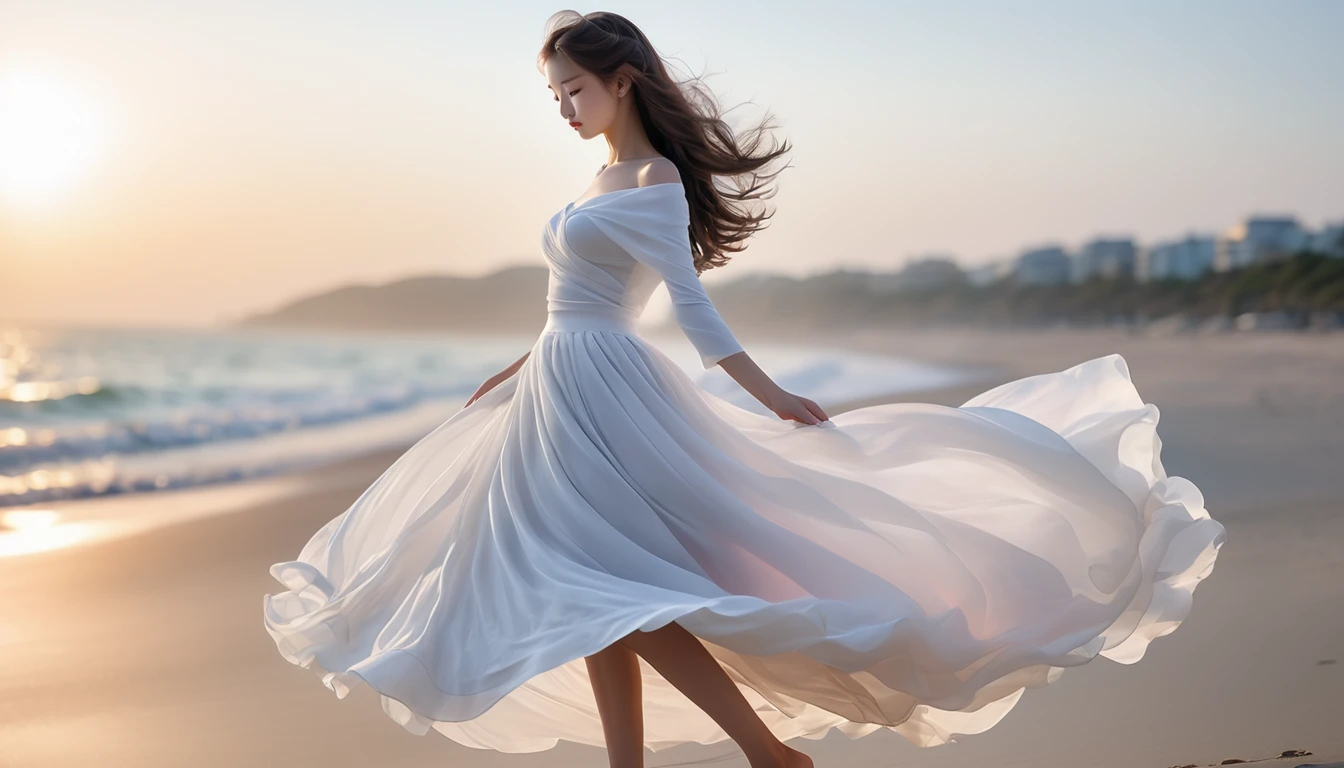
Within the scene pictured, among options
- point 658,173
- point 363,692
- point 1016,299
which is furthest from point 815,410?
point 1016,299

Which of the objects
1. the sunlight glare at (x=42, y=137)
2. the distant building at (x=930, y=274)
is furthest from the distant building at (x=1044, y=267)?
the sunlight glare at (x=42, y=137)

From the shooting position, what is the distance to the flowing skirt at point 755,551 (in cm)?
220

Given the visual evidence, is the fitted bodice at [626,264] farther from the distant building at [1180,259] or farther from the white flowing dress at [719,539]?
the distant building at [1180,259]

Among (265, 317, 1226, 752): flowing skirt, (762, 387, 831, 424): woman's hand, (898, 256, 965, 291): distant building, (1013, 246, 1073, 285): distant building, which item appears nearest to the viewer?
(265, 317, 1226, 752): flowing skirt

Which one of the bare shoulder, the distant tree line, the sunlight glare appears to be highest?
the sunlight glare

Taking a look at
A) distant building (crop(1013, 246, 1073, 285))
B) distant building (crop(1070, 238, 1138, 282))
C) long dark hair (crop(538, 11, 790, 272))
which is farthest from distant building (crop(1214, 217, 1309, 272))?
long dark hair (crop(538, 11, 790, 272))

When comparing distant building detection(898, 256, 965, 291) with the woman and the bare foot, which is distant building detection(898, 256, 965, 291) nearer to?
the woman

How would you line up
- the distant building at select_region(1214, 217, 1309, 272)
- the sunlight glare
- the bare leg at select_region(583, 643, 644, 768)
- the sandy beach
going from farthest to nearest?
the distant building at select_region(1214, 217, 1309, 272) < the sunlight glare < the sandy beach < the bare leg at select_region(583, 643, 644, 768)

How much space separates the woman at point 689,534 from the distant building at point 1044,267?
151ft

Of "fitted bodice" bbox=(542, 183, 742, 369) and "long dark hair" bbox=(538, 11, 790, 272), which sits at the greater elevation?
"long dark hair" bbox=(538, 11, 790, 272)

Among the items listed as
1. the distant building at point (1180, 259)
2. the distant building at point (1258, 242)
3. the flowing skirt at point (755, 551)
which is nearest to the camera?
the flowing skirt at point (755, 551)

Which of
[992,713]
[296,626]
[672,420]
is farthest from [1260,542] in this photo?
[296,626]

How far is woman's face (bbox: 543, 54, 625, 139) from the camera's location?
2691 mm

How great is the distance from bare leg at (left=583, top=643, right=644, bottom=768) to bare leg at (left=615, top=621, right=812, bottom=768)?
0.07m
